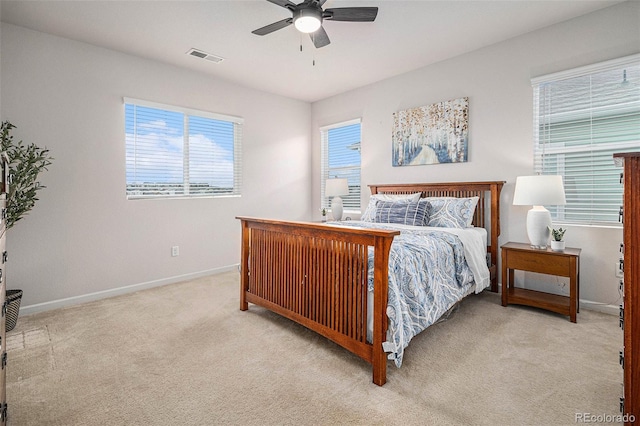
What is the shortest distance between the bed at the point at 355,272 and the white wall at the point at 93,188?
147 centimetres

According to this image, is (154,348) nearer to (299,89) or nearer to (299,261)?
(299,261)

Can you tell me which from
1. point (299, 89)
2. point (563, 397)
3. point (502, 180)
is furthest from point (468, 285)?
point (299, 89)

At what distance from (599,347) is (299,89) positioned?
440 centimetres

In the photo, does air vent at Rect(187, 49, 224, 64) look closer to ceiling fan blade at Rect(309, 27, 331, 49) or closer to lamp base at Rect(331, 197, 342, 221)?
ceiling fan blade at Rect(309, 27, 331, 49)

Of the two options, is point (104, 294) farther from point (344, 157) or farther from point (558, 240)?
point (558, 240)

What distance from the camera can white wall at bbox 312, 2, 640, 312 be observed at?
2.79 metres

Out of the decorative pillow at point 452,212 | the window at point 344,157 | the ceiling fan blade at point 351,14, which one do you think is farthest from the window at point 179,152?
the decorative pillow at point 452,212

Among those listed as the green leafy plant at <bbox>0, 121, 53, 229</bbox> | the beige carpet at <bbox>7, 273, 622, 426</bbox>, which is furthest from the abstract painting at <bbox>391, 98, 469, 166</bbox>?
the green leafy plant at <bbox>0, 121, 53, 229</bbox>

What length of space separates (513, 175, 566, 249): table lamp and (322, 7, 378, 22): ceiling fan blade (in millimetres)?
1940

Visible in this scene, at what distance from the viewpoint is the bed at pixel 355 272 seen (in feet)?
6.00

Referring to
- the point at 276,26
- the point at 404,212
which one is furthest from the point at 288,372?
the point at 276,26

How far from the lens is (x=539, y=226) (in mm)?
2857

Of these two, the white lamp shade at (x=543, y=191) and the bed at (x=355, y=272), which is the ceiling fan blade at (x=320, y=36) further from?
the white lamp shade at (x=543, y=191)

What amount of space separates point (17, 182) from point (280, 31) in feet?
8.63
